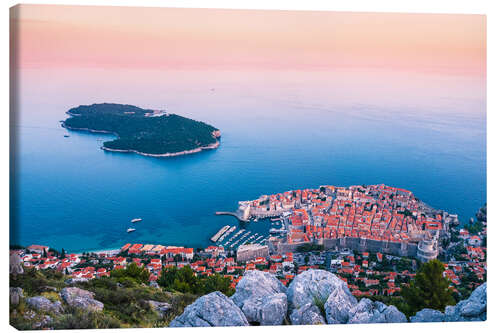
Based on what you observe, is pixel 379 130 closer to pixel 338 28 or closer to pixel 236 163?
pixel 338 28

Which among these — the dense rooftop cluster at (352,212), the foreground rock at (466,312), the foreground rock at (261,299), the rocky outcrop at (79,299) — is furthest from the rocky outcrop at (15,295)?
the foreground rock at (466,312)

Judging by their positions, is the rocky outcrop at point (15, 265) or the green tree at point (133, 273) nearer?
the rocky outcrop at point (15, 265)

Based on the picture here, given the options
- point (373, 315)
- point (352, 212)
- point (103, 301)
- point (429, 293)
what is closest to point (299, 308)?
point (373, 315)

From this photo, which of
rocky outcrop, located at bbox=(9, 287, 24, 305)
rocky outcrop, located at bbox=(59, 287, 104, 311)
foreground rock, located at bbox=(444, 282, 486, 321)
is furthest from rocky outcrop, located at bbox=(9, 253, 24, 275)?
foreground rock, located at bbox=(444, 282, 486, 321)

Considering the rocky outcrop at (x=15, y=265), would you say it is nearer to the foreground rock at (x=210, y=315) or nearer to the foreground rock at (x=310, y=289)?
the foreground rock at (x=210, y=315)

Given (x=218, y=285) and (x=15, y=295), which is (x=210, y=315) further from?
(x=15, y=295)
